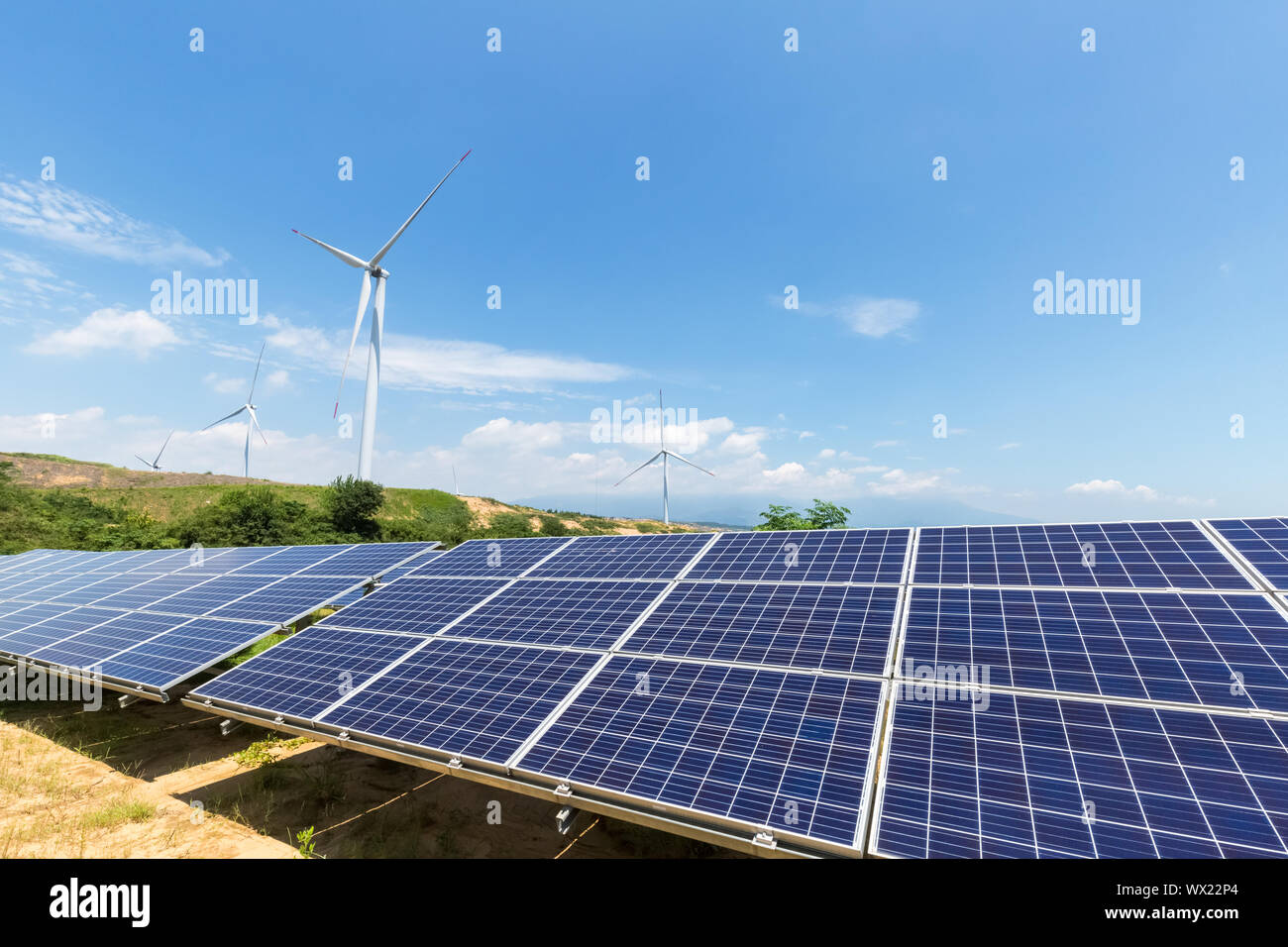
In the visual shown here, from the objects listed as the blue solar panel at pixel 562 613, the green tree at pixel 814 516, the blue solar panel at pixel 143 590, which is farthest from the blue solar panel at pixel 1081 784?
the green tree at pixel 814 516

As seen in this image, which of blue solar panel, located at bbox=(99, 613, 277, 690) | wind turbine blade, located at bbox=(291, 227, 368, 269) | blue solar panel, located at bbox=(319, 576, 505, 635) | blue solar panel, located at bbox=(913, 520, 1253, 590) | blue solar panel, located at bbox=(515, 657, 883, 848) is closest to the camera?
blue solar panel, located at bbox=(515, 657, 883, 848)

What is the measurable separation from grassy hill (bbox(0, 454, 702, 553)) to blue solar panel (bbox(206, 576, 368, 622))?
42784mm

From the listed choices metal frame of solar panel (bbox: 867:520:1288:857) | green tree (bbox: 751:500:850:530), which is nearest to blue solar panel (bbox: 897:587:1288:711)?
metal frame of solar panel (bbox: 867:520:1288:857)

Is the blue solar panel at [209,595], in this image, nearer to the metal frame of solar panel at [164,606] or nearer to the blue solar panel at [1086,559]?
the metal frame of solar panel at [164,606]

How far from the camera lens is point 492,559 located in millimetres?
18969

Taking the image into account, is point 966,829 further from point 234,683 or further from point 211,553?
point 211,553

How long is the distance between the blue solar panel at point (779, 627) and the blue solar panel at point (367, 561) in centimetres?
1304

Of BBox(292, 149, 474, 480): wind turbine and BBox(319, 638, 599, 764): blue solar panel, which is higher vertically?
BBox(292, 149, 474, 480): wind turbine

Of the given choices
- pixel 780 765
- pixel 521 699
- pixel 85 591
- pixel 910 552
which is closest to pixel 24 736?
pixel 85 591

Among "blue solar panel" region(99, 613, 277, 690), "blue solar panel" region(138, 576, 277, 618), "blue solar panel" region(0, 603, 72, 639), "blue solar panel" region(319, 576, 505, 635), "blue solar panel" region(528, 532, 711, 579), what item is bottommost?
"blue solar panel" region(0, 603, 72, 639)

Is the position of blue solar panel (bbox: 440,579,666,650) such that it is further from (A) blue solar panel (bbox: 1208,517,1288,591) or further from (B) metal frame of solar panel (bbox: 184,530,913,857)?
(A) blue solar panel (bbox: 1208,517,1288,591)

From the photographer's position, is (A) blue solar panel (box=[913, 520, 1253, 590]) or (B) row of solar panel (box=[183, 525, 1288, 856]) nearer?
(B) row of solar panel (box=[183, 525, 1288, 856])

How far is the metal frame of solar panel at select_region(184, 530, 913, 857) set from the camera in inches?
276
